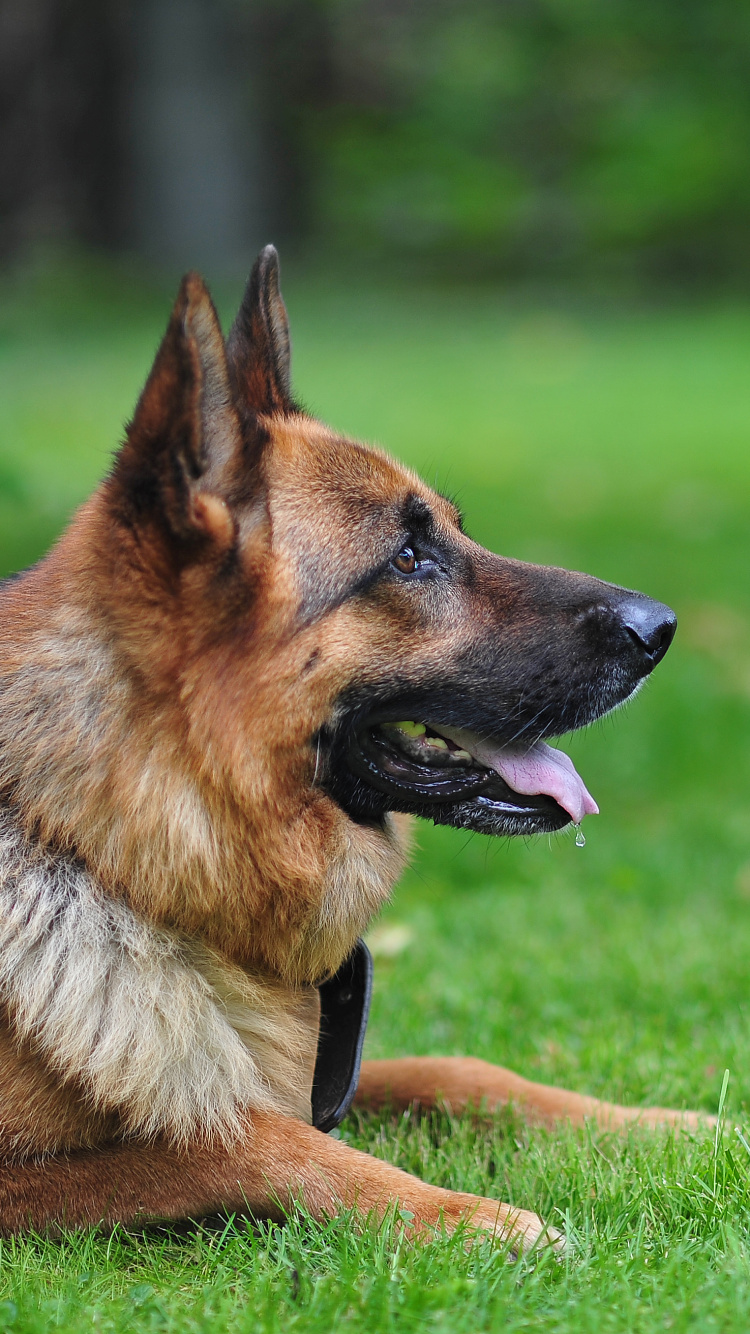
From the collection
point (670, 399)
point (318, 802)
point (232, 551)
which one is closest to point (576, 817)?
point (318, 802)

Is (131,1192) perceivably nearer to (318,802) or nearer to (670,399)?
(318,802)

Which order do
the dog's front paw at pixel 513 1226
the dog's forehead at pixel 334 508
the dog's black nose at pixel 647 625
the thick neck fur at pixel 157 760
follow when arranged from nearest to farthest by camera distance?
the dog's front paw at pixel 513 1226
the thick neck fur at pixel 157 760
the dog's forehead at pixel 334 508
the dog's black nose at pixel 647 625

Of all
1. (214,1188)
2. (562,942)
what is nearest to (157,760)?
(214,1188)

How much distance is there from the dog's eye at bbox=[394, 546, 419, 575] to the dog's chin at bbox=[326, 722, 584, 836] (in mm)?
366

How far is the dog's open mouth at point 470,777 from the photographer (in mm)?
3068

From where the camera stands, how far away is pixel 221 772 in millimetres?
2832

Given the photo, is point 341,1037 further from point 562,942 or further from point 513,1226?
point 562,942

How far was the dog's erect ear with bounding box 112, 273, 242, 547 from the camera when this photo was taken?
2.58 m

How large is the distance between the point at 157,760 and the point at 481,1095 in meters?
1.28

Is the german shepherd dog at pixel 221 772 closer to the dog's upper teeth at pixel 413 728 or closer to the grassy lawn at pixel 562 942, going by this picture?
the dog's upper teeth at pixel 413 728

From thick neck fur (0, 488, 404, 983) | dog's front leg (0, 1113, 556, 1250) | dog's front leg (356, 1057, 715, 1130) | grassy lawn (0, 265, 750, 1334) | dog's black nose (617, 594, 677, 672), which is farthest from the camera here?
dog's front leg (356, 1057, 715, 1130)

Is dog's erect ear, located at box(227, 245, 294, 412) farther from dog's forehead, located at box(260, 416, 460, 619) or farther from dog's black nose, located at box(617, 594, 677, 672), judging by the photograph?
dog's black nose, located at box(617, 594, 677, 672)

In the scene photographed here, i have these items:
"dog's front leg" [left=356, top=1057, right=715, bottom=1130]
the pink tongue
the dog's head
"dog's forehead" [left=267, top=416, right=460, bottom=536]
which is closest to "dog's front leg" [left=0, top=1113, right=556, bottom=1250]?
"dog's front leg" [left=356, top=1057, right=715, bottom=1130]

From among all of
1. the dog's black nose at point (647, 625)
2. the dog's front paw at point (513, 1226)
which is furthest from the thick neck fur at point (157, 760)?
the dog's black nose at point (647, 625)
